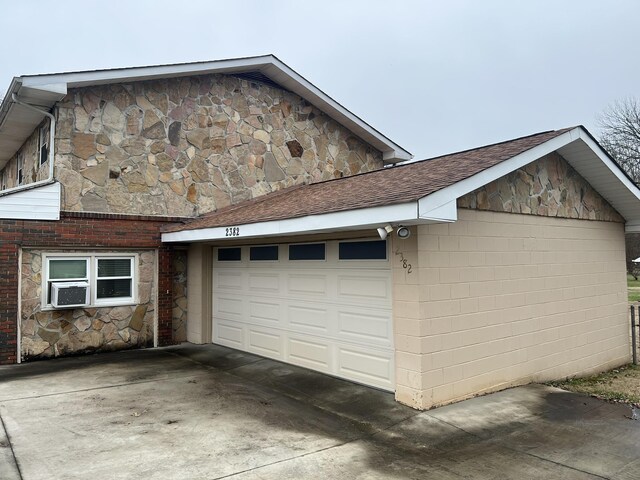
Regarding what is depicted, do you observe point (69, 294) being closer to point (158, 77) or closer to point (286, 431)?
point (158, 77)

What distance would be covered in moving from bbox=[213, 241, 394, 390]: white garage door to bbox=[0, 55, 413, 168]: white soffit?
3.89m

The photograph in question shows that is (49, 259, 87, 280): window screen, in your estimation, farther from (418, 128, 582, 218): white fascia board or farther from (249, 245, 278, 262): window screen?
(418, 128, 582, 218): white fascia board

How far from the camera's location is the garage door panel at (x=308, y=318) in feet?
25.2

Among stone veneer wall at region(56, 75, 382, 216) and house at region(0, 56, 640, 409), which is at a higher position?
stone veneer wall at region(56, 75, 382, 216)

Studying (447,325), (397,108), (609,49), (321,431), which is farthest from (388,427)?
(397,108)

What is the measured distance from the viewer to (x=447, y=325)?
20.3 feet

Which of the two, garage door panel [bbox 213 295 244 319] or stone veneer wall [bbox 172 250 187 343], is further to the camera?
stone veneer wall [bbox 172 250 187 343]

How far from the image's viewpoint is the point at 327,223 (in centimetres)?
620

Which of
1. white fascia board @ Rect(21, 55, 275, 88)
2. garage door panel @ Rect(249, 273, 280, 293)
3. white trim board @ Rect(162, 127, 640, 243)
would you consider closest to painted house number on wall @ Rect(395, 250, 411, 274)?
white trim board @ Rect(162, 127, 640, 243)

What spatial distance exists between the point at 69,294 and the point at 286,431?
5691mm

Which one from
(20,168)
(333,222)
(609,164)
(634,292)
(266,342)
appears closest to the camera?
(333,222)

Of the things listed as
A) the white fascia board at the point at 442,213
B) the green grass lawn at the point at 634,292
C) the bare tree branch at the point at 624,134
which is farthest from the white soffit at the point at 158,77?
the bare tree branch at the point at 624,134

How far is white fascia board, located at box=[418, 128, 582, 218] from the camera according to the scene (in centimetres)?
516

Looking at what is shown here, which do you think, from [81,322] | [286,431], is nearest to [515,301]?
[286,431]
